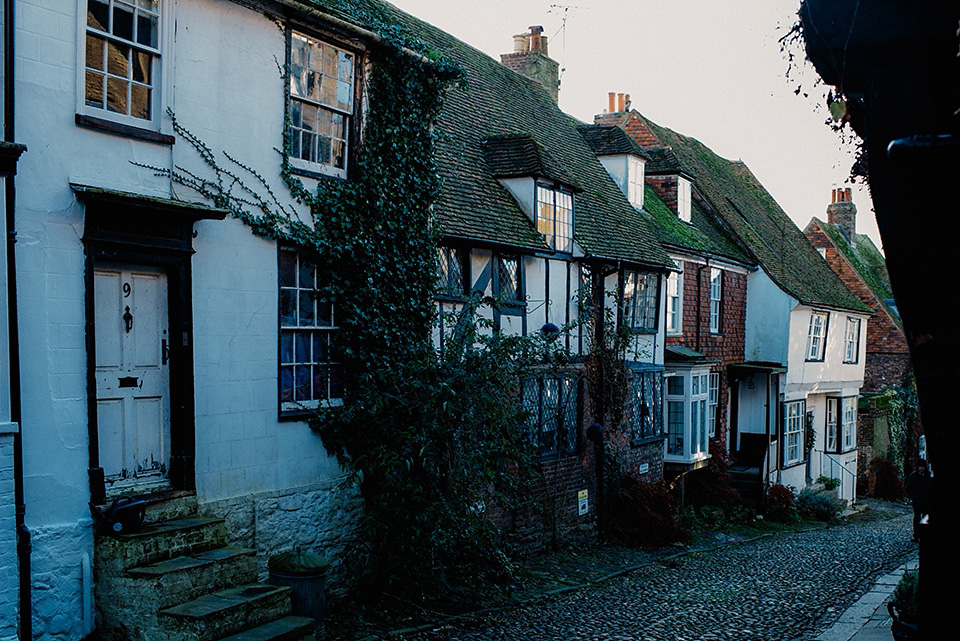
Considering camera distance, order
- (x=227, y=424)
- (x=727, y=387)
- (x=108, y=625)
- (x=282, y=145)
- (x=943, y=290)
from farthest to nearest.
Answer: (x=727, y=387) → (x=282, y=145) → (x=227, y=424) → (x=108, y=625) → (x=943, y=290)

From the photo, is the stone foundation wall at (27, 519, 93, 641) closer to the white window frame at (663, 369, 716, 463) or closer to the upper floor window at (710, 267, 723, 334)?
the white window frame at (663, 369, 716, 463)

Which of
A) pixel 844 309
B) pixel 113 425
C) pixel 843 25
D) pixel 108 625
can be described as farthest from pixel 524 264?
pixel 844 309

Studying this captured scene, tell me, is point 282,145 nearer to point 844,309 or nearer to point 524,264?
point 524,264

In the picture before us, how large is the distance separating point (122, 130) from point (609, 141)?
15214mm

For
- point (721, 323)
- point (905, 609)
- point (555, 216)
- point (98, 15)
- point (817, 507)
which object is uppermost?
point (98, 15)

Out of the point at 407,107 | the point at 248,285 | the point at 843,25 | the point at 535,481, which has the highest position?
the point at 407,107

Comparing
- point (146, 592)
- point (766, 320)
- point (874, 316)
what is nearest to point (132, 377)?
point (146, 592)

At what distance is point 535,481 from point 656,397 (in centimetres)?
545

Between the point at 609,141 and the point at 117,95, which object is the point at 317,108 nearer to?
the point at 117,95

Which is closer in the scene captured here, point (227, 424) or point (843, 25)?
point (843, 25)

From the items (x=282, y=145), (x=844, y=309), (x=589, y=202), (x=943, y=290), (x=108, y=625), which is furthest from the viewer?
(x=844, y=309)

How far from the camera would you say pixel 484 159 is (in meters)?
16.6

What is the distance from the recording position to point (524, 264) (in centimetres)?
1547

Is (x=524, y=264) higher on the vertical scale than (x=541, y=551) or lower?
higher
